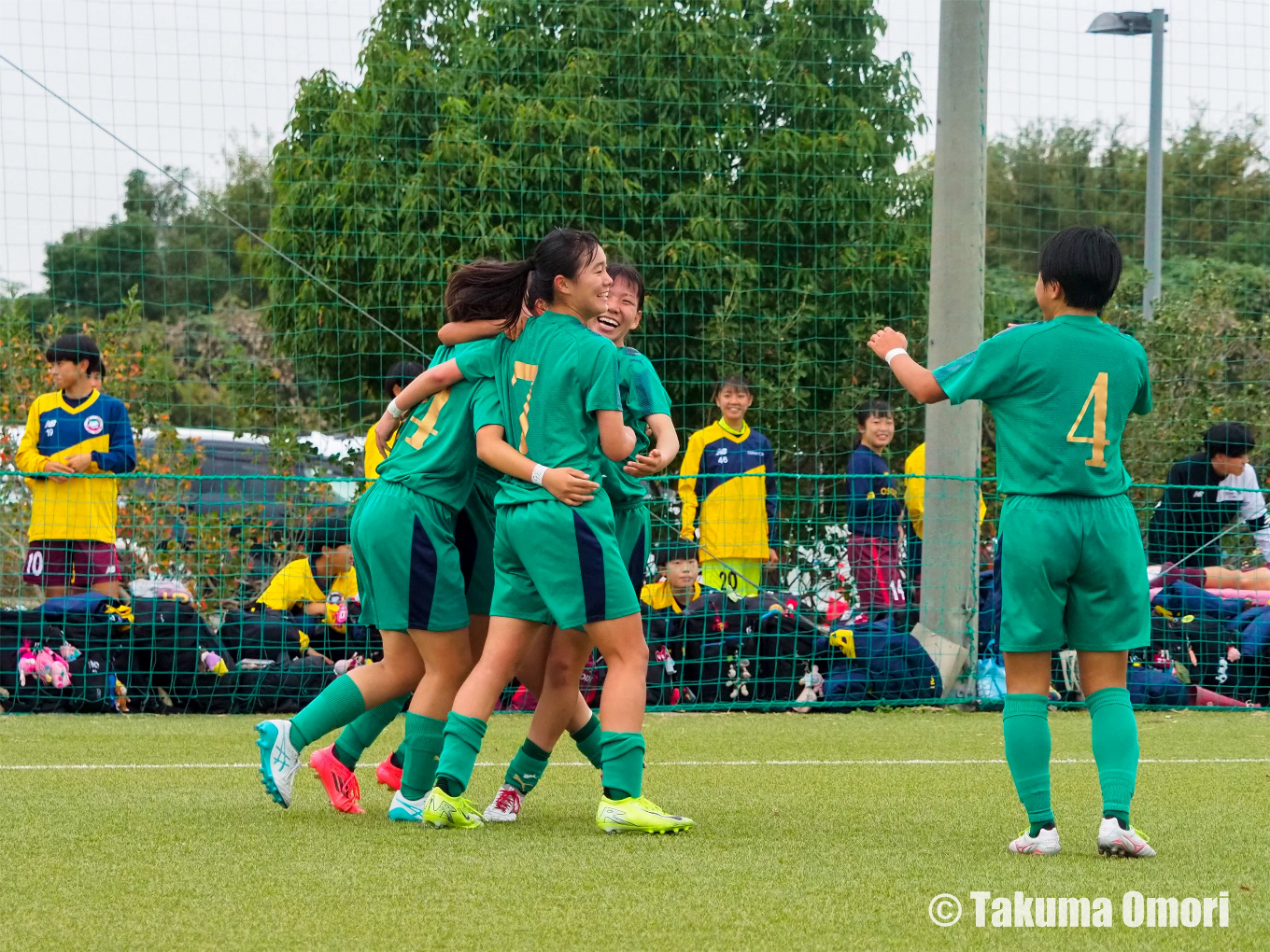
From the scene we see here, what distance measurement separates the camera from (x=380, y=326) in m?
10.7

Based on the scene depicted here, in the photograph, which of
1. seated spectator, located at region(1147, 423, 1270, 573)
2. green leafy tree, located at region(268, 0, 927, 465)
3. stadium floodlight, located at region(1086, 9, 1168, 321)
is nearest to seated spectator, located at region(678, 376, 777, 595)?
green leafy tree, located at region(268, 0, 927, 465)

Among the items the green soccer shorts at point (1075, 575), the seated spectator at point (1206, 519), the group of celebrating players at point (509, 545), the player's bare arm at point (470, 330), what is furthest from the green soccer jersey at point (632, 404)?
the seated spectator at point (1206, 519)

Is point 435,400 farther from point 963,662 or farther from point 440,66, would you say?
point 440,66

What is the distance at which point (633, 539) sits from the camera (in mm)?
4359

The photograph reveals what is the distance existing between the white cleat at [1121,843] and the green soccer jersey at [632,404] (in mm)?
1515

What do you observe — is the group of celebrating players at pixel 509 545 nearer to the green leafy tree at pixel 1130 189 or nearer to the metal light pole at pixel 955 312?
the metal light pole at pixel 955 312

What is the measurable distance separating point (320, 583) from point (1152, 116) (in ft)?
29.8

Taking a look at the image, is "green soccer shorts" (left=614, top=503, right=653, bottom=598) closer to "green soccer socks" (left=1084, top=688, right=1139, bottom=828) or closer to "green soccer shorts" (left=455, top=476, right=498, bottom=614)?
"green soccer shorts" (left=455, top=476, right=498, bottom=614)

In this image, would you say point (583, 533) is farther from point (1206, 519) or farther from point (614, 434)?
point (1206, 519)

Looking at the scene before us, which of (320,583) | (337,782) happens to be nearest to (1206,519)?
(320,583)

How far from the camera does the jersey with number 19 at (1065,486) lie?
3.74 meters

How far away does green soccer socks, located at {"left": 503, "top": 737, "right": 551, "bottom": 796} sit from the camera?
4305 mm

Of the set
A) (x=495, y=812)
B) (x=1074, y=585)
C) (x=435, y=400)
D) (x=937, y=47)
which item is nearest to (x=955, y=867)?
(x=1074, y=585)

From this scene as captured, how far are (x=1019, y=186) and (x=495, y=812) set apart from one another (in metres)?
23.2
